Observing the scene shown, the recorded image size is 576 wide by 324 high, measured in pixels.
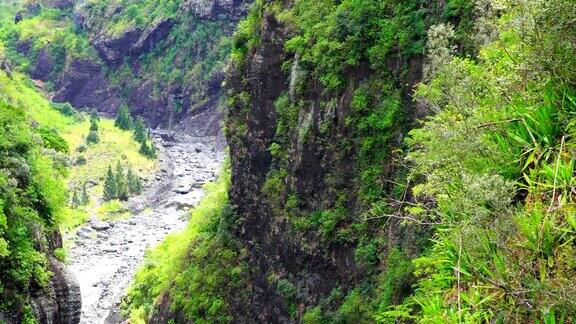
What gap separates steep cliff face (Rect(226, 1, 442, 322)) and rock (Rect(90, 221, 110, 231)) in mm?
37206

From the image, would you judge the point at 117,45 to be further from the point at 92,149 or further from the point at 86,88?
the point at 92,149

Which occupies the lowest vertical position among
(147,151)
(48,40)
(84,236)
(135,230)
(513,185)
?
(135,230)

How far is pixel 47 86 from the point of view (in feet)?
453

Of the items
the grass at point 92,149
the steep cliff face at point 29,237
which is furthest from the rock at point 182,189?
the steep cliff face at point 29,237

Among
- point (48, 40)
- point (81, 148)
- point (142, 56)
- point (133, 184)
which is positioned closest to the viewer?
point (133, 184)

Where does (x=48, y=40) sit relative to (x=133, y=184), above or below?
above

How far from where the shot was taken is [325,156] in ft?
79.6

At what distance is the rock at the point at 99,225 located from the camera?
64688 millimetres

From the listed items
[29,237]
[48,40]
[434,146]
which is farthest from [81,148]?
[434,146]

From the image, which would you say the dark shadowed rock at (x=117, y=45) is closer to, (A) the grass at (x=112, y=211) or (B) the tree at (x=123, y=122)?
(B) the tree at (x=123, y=122)

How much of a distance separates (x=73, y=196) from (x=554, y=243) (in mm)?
71515

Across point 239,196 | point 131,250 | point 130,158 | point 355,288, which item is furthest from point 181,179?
point 355,288

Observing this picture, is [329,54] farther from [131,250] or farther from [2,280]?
[131,250]

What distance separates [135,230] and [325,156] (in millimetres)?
45807
